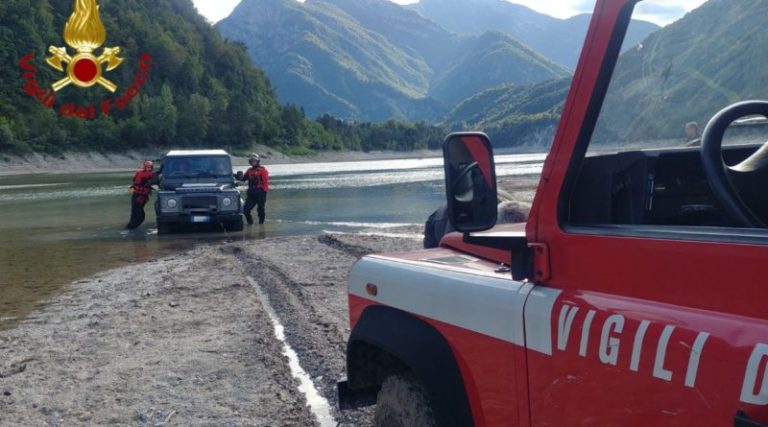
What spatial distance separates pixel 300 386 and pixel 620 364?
3.95 metres

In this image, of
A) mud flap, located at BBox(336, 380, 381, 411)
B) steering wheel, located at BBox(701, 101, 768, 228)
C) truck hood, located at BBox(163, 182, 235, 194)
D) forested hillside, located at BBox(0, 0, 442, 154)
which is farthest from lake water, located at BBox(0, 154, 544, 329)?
forested hillside, located at BBox(0, 0, 442, 154)

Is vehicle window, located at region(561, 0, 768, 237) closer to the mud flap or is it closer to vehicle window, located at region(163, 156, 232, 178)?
the mud flap

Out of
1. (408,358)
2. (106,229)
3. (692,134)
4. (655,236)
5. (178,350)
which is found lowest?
(106,229)

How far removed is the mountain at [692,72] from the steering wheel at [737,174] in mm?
57

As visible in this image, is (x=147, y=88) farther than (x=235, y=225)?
Yes

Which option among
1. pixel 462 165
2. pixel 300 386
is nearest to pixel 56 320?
pixel 300 386

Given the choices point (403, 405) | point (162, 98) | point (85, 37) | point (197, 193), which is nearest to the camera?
point (403, 405)

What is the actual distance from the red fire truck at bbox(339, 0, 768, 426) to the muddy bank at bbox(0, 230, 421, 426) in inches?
93.9

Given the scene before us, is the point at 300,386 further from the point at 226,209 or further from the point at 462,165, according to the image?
the point at 226,209

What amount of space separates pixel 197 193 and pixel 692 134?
16.3 m

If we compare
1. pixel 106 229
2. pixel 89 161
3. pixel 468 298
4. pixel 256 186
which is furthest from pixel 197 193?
pixel 89 161

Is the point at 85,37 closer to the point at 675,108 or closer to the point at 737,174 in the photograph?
the point at 675,108

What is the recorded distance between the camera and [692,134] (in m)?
2.42

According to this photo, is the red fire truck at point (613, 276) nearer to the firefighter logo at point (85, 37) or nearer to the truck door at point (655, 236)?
the truck door at point (655, 236)
